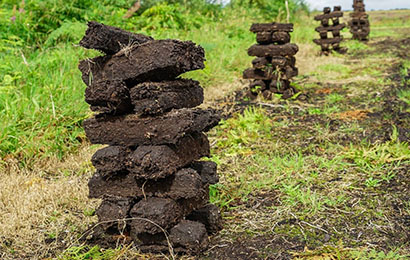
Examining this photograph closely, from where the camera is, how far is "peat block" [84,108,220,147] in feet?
10.4

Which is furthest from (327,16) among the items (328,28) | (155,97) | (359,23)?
(155,97)

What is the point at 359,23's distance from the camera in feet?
63.8

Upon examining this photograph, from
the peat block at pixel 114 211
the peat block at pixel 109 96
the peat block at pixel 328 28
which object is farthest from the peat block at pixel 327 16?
the peat block at pixel 114 211

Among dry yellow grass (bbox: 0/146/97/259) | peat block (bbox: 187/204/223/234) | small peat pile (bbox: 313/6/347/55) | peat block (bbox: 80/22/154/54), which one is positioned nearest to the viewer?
peat block (bbox: 80/22/154/54)

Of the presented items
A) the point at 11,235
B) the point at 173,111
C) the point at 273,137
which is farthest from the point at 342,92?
the point at 11,235

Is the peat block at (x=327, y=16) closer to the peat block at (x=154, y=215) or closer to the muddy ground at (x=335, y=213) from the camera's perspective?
the muddy ground at (x=335, y=213)

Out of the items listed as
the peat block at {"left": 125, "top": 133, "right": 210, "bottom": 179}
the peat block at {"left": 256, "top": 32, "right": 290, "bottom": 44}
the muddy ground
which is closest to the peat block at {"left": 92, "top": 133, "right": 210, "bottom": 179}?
the peat block at {"left": 125, "top": 133, "right": 210, "bottom": 179}

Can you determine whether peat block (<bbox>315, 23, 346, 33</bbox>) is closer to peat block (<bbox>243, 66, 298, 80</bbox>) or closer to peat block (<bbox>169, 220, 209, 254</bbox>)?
peat block (<bbox>243, 66, 298, 80</bbox>)

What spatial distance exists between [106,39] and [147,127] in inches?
26.6

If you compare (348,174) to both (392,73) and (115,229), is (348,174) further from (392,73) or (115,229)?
(392,73)

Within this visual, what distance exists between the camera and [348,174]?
4574 mm

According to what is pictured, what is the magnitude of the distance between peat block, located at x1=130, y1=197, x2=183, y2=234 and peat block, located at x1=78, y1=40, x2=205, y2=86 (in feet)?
2.91

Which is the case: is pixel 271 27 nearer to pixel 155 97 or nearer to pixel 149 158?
pixel 155 97

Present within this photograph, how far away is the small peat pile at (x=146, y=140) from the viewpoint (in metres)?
3.16
